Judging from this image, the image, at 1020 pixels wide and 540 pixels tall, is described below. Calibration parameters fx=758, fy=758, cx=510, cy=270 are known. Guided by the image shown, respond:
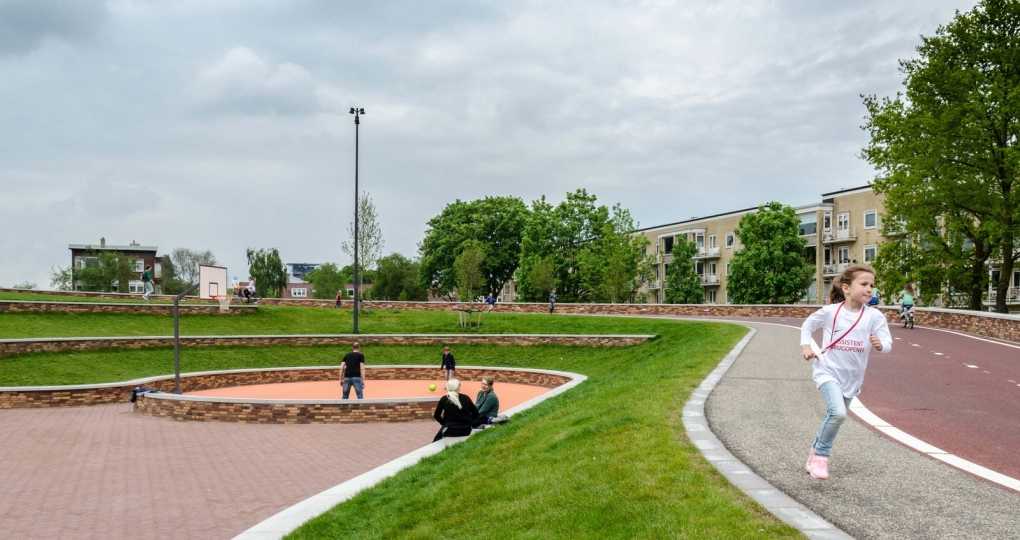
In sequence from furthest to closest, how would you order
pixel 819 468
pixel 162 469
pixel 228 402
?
1. pixel 228 402
2. pixel 162 469
3. pixel 819 468

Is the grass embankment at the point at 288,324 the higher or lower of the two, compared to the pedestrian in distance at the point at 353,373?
higher

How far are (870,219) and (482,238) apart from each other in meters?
34.9

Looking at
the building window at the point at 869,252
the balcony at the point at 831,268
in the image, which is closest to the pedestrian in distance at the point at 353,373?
the building window at the point at 869,252

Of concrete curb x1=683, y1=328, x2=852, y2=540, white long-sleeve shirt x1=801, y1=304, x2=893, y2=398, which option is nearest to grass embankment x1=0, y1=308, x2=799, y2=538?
concrete curb x1=683, y1=328, x2=852, y2=540

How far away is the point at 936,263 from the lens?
36562mm

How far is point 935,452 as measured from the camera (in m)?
7.58

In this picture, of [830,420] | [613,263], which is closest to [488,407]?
[830,420]

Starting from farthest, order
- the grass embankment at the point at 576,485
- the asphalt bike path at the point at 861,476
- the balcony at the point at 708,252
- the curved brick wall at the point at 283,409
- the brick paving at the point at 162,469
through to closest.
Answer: the balcony at the point at 708,252, the curved brick wall at the point at 283,409, the brick paving at the point at 162,469, the grass embankment at the point at 576,485, the asphalt bike path at the point at 861,476

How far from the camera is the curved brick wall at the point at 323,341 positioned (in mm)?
26625

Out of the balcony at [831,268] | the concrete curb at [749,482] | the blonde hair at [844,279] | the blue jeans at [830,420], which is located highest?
the balcony at [831,268]

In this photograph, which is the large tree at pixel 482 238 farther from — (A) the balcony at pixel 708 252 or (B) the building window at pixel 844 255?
(B) the building window at pixel 844 255

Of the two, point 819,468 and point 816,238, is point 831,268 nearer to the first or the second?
point 816,238

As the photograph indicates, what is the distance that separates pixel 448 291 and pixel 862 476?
2925 inches

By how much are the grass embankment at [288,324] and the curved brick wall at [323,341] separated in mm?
2870
